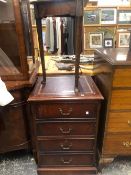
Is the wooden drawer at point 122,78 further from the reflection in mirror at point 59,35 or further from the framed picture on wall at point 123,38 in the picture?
the framed picture on wall at point 123,38

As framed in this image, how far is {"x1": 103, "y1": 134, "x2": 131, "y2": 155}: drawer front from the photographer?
140cm

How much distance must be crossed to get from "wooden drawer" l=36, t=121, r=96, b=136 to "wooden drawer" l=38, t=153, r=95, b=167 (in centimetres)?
21

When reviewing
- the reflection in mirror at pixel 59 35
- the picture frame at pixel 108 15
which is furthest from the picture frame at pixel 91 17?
the reflection in mirror at pixel 59 35

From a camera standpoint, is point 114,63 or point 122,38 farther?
point 122,38

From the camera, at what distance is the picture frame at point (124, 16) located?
3.66 meters

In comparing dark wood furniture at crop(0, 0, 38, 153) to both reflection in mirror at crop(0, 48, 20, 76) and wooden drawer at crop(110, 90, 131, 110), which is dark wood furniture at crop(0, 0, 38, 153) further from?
wooden drawer at crop(110, 90, 131, 110)

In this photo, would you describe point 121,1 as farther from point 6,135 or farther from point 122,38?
point 6,135

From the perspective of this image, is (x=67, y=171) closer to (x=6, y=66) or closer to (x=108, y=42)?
Answer: (x=6, y=66)

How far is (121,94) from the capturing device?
1.24 metres

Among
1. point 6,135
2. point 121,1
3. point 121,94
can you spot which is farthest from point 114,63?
point 121,1

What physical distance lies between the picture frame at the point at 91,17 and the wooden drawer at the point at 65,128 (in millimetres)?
2823

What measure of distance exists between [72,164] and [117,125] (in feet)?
1.61

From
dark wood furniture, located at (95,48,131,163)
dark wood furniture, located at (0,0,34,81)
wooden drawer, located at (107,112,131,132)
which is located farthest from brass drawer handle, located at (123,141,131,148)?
dark wood furniture, located at (0,0,34,81)

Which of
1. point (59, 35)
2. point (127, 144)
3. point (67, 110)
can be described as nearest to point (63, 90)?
point (67, 110)
